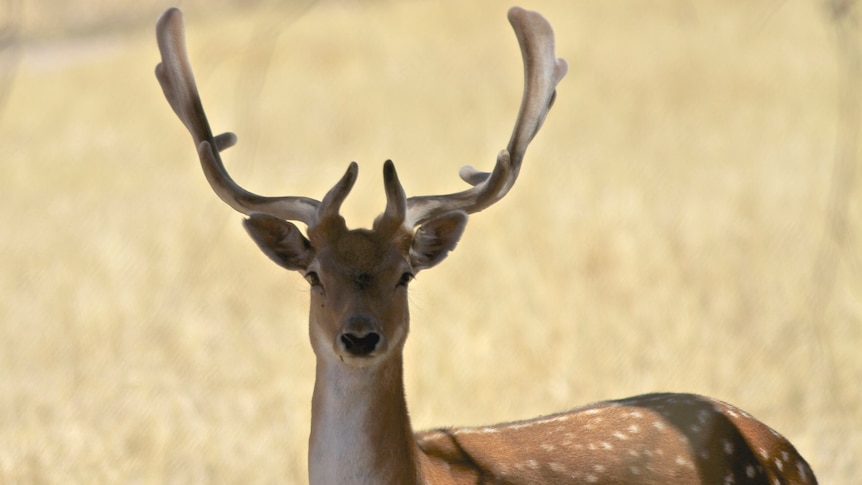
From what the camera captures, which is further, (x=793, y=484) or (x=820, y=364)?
(x=820, y=364)

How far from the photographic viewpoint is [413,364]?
912cm

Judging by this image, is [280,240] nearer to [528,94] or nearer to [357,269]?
[357,269]

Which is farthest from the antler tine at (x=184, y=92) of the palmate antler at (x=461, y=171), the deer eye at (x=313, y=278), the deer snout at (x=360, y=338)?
the deer snout at (x=360, y=338)

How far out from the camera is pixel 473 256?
11.4 meters

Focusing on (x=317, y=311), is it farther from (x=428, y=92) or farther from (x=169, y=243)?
(x=428, y=92)

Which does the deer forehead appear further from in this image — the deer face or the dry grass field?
the dry grass field

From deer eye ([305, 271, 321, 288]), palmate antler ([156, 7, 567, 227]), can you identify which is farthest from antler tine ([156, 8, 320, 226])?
deer eye ([305, 271, 321, 288])

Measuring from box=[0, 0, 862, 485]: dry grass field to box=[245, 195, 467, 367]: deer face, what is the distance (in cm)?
18

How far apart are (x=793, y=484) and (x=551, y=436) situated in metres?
1.03

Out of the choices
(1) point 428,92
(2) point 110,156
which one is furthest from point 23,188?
(1) point 428,92

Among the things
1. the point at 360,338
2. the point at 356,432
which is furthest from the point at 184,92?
the point at 356,432

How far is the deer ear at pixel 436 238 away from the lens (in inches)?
194

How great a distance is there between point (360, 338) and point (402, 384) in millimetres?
441

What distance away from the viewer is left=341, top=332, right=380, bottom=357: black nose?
447 cm
